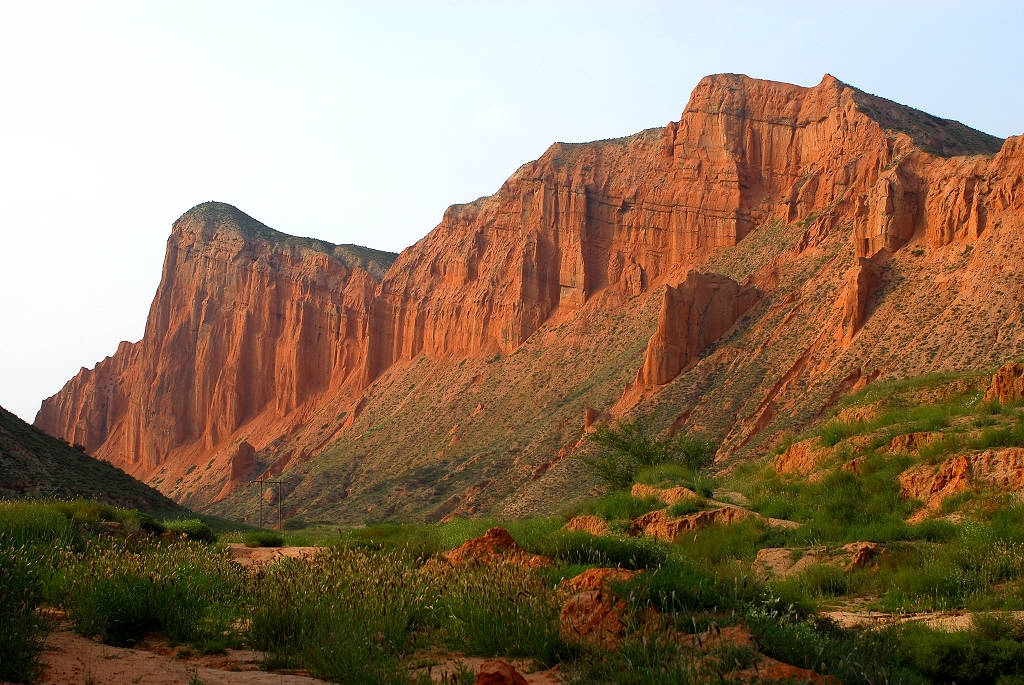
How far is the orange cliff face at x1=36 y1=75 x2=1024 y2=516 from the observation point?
45.3 metres

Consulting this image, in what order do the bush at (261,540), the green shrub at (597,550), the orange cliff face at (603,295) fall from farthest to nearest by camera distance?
the orange cliff face at (603,295) → the bush at (261,540) → the green shrub at (597,550)

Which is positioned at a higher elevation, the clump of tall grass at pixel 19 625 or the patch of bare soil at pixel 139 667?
the clump of tall grass at pixel 19 625

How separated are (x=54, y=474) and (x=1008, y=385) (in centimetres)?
3119

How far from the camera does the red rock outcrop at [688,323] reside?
5459cm

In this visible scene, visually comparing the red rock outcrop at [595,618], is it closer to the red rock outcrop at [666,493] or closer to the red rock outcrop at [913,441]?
the red rock outcrop at [666,493]

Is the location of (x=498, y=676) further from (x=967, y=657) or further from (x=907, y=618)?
(x=907, y=618)

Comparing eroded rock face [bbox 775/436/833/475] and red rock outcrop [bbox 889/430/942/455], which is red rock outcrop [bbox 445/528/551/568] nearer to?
red rock outcrop [bbox 889/430/942/455]

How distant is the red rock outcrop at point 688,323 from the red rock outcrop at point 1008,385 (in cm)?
3137

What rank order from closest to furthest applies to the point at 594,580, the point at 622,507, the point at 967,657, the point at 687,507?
the point at 967,657 < the point at 594,580 < the point at 687,507 < the point at 622,507

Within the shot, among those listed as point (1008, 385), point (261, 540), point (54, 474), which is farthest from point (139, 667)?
point (54, 474)

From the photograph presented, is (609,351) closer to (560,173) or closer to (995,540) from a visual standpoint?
(560,173)

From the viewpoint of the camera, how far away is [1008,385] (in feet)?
73.9

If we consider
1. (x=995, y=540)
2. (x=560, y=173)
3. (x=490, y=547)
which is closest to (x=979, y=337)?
(x=995, y=540)

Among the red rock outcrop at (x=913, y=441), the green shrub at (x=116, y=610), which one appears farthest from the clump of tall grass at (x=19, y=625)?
the red rock outcrop at (x=913, y=441)
